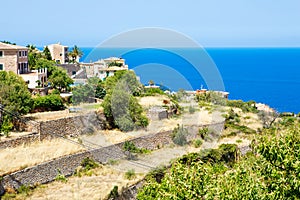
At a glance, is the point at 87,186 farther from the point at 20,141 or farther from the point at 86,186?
the point at 20,141

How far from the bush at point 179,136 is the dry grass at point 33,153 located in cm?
Answer: 411

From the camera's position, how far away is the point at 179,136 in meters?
16.7

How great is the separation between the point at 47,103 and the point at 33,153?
4226mm

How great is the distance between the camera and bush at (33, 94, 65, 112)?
17.0 metres

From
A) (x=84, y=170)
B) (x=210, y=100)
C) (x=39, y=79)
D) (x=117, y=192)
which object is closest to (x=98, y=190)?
(x=117, y=192)

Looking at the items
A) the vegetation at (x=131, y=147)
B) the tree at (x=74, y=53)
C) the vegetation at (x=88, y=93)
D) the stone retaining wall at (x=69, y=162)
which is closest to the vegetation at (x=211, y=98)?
the vegetation at (x=88, y=93)

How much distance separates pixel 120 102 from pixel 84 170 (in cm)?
364

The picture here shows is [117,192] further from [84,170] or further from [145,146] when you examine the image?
[145,146]

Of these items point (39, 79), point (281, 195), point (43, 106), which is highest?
point (39, 79)

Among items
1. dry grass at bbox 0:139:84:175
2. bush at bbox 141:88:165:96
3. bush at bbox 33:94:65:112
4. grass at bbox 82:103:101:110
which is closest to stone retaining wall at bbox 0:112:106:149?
dry grass at bbox 0:139:84:175

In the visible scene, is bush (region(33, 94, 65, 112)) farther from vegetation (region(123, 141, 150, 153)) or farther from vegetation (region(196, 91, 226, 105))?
vegetation (region(196, 91, 226, 105))

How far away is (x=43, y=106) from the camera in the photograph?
17156 mm

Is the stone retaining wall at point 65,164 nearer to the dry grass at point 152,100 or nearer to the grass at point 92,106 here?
the grass at point 92,106

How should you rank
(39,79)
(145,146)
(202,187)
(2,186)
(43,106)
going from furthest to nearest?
(39,79), (43,106), (145,146), (2,186), (202,187)
